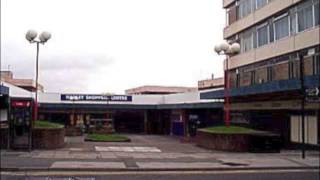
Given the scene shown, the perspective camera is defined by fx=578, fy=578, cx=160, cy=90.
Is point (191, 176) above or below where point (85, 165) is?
below

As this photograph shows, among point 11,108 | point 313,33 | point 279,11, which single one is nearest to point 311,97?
point 313,33

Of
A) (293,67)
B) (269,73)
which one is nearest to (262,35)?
(269,73)

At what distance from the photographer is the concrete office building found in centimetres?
2891

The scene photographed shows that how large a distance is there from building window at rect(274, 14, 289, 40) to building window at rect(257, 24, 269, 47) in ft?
5.44

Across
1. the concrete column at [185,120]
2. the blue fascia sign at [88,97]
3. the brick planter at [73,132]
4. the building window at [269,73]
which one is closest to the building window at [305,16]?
the building window at [269,73]

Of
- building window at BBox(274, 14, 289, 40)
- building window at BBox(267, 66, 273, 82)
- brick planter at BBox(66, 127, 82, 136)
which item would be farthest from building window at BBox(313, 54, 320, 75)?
brick planter at BBox(66, 127, 82, 136)

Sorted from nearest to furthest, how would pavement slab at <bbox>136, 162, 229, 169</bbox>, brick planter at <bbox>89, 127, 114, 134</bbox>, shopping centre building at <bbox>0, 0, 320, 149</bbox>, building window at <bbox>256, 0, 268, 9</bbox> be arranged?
pavement slab at <bbox>136, 162, 229, 169</bbox>
shopping centre building at <bbox>0, 0, 320, 149</bbox>
building window at <bbox>256, 0, 268, 9</bbox>
brick planter at <bbox>89, 127, 114, 134</bbox>

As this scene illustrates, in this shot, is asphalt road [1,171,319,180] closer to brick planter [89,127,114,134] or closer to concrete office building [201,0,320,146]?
concrete office building [201,0,320,146]

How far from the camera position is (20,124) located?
23.6 metres

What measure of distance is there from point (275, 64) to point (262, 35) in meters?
3.93

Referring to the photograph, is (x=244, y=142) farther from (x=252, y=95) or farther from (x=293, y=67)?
(x=293, y=67)

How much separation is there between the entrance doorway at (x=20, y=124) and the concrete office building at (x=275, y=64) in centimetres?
1128

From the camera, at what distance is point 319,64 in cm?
3022

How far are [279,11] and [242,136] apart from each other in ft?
43.6
